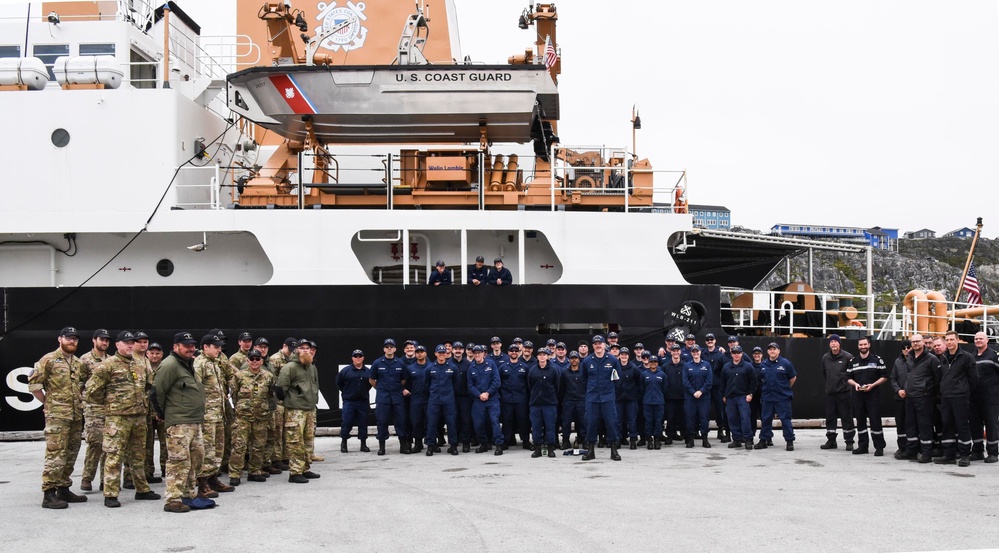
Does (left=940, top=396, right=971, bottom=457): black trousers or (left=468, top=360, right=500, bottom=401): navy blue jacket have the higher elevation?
(left=468, top=360, right=500, bottom=401): navy blue jacket

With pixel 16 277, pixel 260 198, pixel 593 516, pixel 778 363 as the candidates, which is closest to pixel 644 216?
pixel 778 363

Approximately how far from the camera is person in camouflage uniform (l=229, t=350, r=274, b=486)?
848 centimetres

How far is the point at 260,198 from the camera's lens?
496 inches

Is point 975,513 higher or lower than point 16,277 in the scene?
lower

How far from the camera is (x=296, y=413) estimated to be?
858 cm

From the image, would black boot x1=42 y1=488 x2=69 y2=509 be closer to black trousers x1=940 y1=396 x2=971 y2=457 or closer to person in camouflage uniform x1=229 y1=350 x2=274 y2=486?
person in camouflage uniform x1=229 y1=350 x2=274 y2=486

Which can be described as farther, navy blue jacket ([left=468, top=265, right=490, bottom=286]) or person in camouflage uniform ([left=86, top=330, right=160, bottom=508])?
navy blue jacket ([left=468, top=265, right=490, bottom=286])

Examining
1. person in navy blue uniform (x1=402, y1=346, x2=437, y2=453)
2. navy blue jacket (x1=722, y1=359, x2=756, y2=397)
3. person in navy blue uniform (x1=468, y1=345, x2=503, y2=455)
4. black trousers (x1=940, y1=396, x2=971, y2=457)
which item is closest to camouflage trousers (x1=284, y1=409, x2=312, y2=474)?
person in navy blue uniform (x1=402, y1=346, x2=437, y2=453)

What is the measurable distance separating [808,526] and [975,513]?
1415mm

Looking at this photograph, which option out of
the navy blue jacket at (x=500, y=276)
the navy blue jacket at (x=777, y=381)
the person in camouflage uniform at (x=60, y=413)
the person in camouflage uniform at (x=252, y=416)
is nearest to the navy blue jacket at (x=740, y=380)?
the navy blue jacket at (x=777, y=381)

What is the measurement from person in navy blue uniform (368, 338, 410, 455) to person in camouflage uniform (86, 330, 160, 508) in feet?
11.1

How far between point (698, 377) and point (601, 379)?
1.61m

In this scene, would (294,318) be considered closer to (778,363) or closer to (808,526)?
(778,363)

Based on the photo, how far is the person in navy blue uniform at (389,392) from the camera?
35.2 feet
